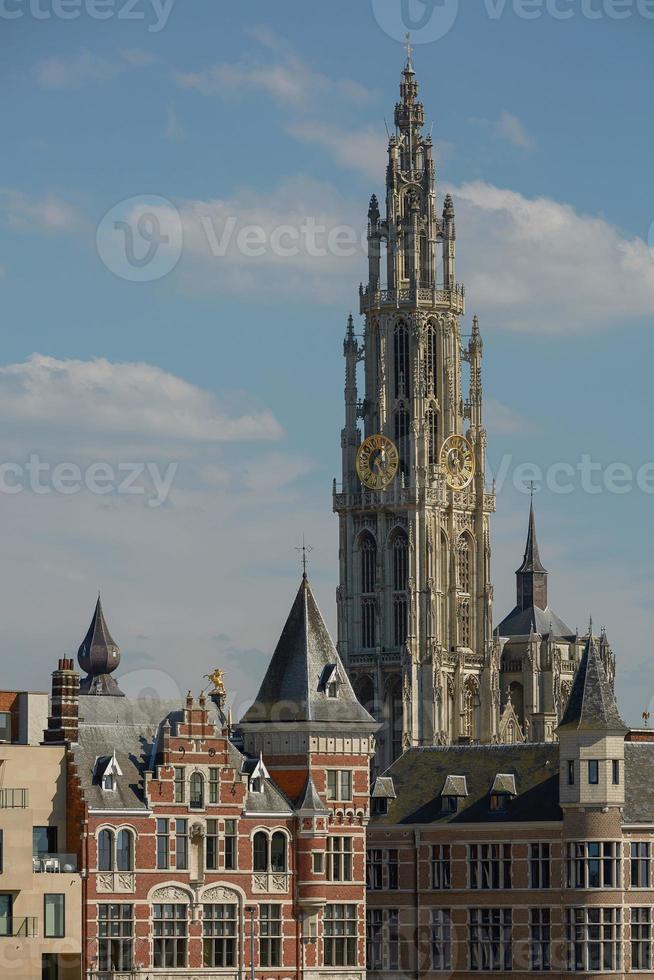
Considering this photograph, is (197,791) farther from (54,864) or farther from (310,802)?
(54,864)

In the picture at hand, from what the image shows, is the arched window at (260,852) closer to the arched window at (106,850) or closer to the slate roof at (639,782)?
the arched window at (106,850)

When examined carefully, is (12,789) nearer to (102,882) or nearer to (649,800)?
→ (102,882)

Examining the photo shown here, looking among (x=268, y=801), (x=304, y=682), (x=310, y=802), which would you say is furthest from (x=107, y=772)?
(x=304, y=682)

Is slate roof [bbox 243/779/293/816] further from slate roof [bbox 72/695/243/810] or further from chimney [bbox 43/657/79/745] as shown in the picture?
chimney [bbox 43/657/79/745]

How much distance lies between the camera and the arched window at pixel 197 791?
390 feet

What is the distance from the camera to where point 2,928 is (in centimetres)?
11250

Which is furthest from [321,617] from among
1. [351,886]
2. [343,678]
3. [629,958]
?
[629,958]

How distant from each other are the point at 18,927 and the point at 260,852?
42.4 ft

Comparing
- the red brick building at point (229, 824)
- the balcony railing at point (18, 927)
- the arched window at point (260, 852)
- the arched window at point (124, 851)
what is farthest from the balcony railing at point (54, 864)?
the arched window at point (260, 852)

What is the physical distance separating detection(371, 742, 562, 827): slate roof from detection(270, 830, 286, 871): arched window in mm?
14694

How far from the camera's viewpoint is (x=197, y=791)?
391 ft

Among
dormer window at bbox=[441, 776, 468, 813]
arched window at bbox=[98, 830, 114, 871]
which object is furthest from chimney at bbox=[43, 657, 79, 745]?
dormer window at bbox=[441, 776, 468, 813]

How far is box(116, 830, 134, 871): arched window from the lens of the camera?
11656cm

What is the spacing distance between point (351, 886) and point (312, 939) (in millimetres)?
3698
